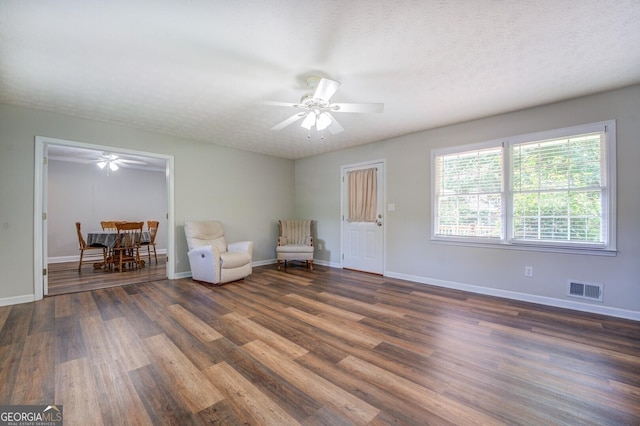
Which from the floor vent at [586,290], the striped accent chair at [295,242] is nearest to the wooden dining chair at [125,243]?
the striped accent chair at [295,242]

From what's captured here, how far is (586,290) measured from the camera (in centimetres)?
300

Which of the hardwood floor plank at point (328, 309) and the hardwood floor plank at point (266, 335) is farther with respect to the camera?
the hardwood floor plank at point (328, 309)

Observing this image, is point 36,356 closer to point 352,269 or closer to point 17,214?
point 17,214

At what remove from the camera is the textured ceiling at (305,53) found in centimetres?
175

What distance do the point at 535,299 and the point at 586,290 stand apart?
50 cm

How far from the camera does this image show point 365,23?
186cm

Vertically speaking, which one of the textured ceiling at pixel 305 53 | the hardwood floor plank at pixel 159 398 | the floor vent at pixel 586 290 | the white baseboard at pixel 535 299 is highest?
the textured ceiling at pixel 305 53

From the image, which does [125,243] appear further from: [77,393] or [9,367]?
[77,393]

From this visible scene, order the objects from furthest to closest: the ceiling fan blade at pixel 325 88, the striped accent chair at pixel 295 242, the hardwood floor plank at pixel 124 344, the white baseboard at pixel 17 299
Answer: the striped accent chair at pixel 295 242 → the white baseboard at pixel 17 299 → the ceiling fan blade at pixel 325 88 → the hardwood floor plank at pixel 124 344

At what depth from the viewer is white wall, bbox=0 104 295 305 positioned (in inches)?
129

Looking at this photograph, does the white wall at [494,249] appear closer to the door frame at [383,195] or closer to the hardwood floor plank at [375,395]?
the door frame at [383,195]

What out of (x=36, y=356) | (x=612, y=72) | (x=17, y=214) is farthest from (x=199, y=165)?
(x=612, y=72)

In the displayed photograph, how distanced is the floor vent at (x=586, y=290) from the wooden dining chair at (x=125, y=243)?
7207mm

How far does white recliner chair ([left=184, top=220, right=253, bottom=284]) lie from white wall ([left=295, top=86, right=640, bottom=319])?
1.98 m
